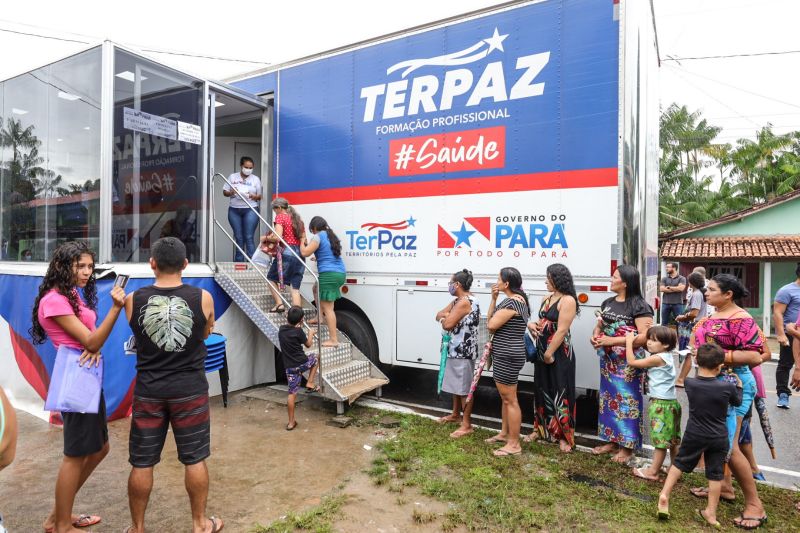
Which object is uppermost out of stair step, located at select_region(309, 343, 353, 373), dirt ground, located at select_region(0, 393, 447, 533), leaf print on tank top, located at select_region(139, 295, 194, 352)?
leaf print on tank top, located at select_region(139, 295, 194, 352)

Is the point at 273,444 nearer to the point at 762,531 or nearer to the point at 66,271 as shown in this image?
the point at 66,271

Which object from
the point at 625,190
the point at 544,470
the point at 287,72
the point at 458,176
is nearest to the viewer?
the point at 544,470

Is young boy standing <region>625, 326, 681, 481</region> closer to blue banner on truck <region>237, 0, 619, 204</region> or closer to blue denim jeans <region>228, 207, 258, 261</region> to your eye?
blue banner on truck <region>237, 0, 619, 204</region>

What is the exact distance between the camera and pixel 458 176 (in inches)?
208

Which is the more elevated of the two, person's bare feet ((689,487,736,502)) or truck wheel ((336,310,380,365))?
truck wheel ((336,310,380,365))

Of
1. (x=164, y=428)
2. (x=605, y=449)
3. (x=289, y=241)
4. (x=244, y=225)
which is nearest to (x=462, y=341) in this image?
(x=605, y=449)

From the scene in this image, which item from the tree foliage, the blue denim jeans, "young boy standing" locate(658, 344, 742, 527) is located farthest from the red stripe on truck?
the tree foliage

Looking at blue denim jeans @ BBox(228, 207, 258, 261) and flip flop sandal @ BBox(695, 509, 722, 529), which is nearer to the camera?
flip flop sandal @ BBox(695, 509, 722, 529)

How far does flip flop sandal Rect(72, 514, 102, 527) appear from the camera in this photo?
3.10 meters

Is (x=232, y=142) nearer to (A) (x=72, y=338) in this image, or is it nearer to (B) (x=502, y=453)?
(A) (x=72, y=338)

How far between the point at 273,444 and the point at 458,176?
308 cm

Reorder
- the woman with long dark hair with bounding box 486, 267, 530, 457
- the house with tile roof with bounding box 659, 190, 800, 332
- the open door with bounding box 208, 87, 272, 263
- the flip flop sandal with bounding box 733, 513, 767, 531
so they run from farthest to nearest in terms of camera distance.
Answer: the house with tile roof with bounding box 659, 190, 800, 332, the open door with bounding box 208, 87, 272, 263, the woman with long dark hair with bounding box 486, 267, 530, 457, the flip flop sandal with bounding box 733, 513, 767, 531

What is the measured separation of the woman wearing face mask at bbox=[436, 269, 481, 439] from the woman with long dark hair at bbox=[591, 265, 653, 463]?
1096 mm

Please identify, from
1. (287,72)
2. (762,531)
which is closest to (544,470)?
(762,531)
